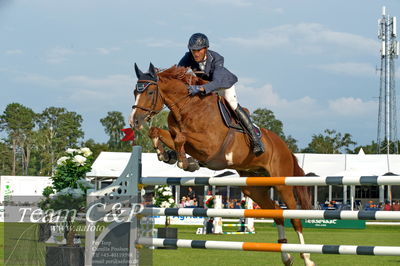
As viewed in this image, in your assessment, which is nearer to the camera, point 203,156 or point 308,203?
point 203,156

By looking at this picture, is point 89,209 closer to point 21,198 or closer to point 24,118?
point 21,198

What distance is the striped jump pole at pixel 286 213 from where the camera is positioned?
5070 millimetres

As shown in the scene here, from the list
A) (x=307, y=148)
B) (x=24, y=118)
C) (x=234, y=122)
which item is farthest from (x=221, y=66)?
(x=24, y=118)

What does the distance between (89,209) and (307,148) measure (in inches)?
2943

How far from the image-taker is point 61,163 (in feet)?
34.0

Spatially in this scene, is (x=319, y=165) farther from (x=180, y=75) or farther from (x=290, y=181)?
(x=290, y=181)

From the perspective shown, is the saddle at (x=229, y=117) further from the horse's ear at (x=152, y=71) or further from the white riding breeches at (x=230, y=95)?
the horse's ear at (x=152, y=71)

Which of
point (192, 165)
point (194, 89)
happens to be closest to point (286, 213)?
point (192, 165)

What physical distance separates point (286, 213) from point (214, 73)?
186 cm

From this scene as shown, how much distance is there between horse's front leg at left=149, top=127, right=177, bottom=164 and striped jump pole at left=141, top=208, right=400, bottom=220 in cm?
52

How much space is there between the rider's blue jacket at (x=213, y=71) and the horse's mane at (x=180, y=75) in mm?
165

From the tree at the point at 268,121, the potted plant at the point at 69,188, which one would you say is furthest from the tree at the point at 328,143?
the potted plant at the point at 69,188

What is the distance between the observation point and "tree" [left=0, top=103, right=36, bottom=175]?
85312 mm

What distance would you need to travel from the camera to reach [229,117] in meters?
6.74
